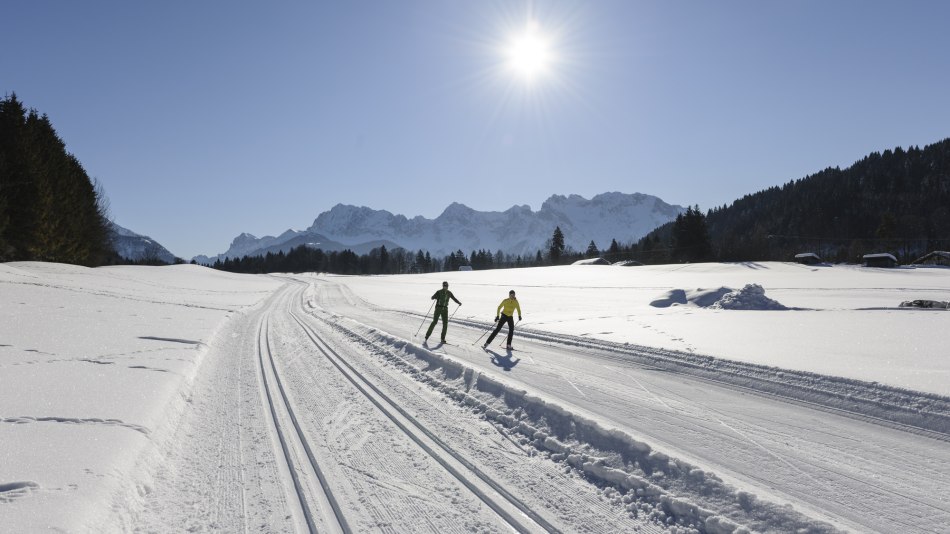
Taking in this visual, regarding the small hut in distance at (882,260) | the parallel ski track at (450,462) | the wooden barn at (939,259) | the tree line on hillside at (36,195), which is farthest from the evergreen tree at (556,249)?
the parallel ski track at (450,462)

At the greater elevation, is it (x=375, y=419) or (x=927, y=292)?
(x=927, y=292)

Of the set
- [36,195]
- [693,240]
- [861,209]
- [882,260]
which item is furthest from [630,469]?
[861,209]

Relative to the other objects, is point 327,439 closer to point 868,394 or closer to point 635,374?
point 635,374

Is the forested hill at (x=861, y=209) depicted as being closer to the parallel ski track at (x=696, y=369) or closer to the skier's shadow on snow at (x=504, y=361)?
the parallel ski track at (x=696, y=369)

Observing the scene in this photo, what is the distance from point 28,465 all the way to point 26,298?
18.1 meters

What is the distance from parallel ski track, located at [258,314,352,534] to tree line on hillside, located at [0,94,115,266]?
3541 centimetres

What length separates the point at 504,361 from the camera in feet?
32.4

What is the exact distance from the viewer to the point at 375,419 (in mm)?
6148

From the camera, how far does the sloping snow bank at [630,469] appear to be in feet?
11.7

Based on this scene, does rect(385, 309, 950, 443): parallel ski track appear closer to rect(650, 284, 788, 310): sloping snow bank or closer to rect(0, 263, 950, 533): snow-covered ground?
rect(0, 263, 950, 533): snow-covered ground

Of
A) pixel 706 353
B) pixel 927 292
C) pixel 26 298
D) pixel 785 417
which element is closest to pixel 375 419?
pixel 785 417

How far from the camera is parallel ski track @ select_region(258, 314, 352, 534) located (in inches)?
145

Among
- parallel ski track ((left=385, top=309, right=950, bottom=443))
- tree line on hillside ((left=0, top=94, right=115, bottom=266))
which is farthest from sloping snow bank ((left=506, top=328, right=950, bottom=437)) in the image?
tree line on hillside ((left=0, top=94, right=115, bottom=266))

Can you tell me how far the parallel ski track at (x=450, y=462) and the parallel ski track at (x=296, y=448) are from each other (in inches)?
46.7
